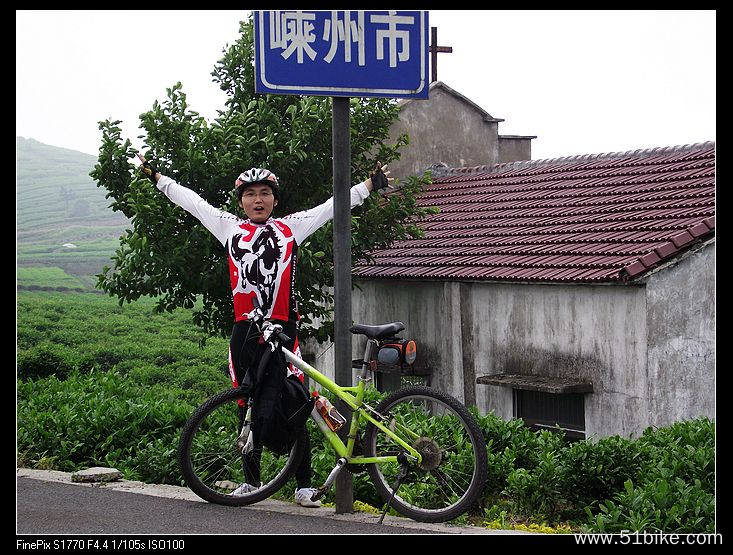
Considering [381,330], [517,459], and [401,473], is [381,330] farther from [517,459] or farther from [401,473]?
[517,459]

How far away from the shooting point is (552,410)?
41.5ft

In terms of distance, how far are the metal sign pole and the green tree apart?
4.86 m

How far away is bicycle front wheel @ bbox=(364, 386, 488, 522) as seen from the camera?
19.2ft

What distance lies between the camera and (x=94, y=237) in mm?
57688

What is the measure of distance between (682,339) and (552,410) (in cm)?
190

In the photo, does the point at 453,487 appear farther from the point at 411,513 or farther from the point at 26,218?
the point at 26,218

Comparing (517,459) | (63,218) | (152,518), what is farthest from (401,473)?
(63,218)

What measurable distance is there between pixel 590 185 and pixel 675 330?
14.8 ft

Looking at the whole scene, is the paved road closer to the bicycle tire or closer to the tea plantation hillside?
the bicycle tire

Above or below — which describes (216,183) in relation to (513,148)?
below

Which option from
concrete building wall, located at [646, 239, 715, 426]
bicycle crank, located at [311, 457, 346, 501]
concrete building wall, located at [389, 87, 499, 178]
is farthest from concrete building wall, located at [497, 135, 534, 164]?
bicycle crank, located at [311, 457, 346, 501]

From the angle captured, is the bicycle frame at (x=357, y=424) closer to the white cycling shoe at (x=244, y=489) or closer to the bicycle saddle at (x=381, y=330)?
the bicycle saddle at (x=381, y=330)

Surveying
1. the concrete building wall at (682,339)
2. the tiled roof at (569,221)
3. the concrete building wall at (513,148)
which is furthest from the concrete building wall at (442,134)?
the concrete building wall at (682,339)

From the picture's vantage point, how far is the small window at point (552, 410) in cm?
1231
